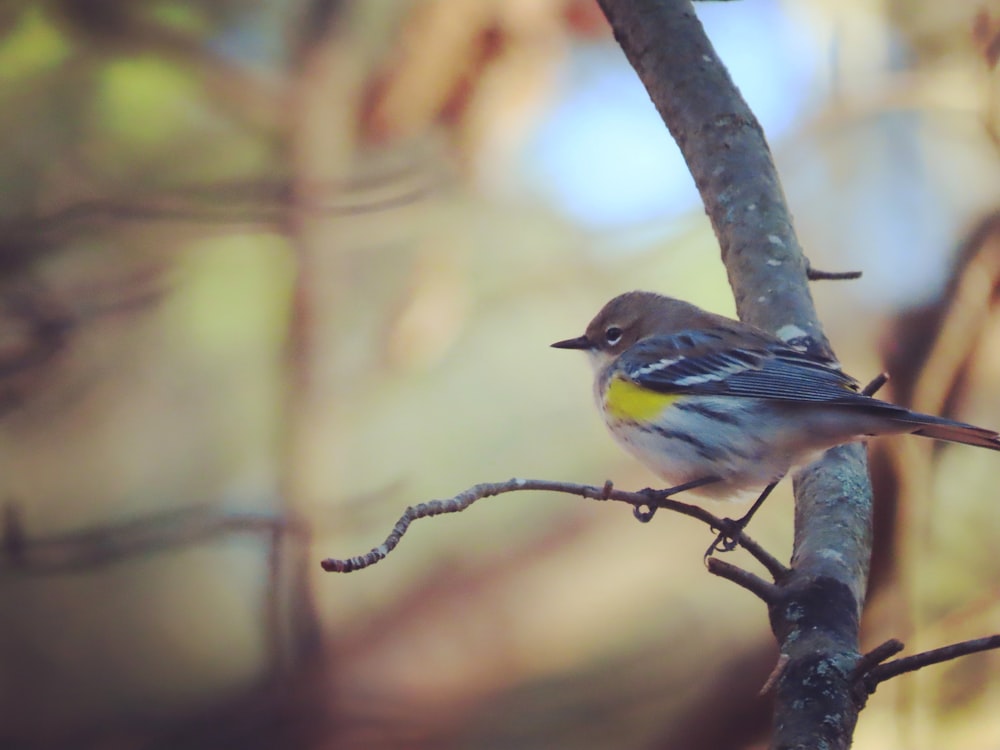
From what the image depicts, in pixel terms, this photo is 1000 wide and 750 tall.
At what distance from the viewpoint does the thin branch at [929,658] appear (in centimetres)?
67

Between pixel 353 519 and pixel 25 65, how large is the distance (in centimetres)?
126

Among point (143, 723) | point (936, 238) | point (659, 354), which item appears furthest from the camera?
point (936, 238)

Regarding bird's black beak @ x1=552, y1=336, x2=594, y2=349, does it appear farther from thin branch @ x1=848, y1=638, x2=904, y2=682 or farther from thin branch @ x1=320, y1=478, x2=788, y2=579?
thin branch @ x1=848, y1=638, x2=904, y2=682

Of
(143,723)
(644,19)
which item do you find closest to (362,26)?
(644,19)

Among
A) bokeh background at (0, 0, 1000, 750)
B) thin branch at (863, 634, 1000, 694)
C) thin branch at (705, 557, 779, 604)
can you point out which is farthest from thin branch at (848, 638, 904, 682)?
bokeh background at (0, 0, 1000, 750)

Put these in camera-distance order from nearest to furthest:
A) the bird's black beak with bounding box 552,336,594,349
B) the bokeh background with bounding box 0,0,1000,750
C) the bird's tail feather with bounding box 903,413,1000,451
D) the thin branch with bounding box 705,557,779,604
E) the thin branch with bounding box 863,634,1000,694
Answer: the thin branch with bounding box 863,634,1000,694, the thin branch with bounding box 705,557,779,604, the bird's tail feather with bounding box 903,413,1000,451, the bird's black beak with bounding box 552,336,594,349, the bokeh background with bounding box 0,0,1000,750

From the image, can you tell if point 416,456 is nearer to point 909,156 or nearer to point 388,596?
point 388,596

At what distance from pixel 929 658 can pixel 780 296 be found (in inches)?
24.3

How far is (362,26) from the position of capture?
2.10 metres

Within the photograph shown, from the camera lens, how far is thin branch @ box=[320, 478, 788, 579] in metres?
0.72

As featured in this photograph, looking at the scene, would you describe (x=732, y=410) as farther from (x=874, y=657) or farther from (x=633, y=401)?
(x=874, y=657)

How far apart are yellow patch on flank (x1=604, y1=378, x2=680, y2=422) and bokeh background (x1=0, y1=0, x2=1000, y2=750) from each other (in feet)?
1.94

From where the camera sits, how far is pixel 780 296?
122 cm

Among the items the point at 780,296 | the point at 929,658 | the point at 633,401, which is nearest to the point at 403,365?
the point at 633,401
